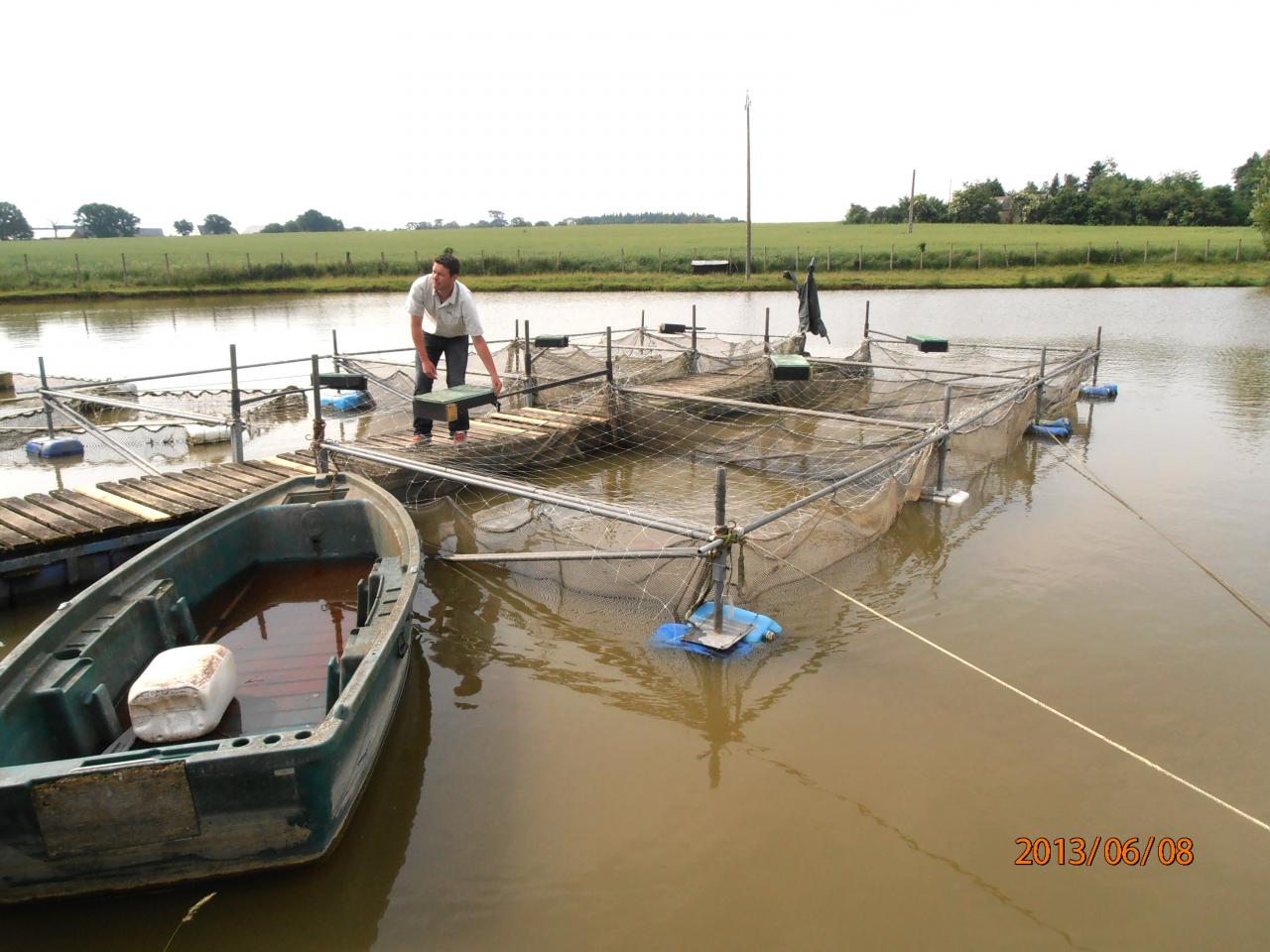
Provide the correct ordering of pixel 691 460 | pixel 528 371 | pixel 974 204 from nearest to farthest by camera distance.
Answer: pixel 691 460 → pixel 528 371 → pixel 974 204

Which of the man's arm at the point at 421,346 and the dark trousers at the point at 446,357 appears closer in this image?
the man's arm at the point at 421,346

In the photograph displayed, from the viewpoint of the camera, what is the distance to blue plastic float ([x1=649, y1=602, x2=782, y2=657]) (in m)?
5.25

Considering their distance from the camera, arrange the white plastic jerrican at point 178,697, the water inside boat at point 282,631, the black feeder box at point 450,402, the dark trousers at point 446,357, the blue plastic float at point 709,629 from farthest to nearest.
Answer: the dark trousers at point 446,357 → the black feeder box at point 450,402 → the blue plastic float at point 709,629 → the water inside boat at point 282,631 → the white plastic jerrican at point 178,697

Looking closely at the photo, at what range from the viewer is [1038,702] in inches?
184

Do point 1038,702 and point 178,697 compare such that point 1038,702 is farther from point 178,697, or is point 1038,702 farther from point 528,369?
point 528,369

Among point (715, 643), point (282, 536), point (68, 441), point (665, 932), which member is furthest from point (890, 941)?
point (68, 441)

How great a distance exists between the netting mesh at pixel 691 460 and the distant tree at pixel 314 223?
4450 inches

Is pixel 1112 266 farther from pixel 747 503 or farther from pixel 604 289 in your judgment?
pixel 747 503

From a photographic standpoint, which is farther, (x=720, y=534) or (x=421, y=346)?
(x=421, y=346)

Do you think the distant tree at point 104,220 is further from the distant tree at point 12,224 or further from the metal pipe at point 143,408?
the metal pipe at point 143,408

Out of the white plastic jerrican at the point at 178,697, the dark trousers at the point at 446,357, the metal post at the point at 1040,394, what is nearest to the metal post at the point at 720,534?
the white plastic jerrican at the point at 178,697

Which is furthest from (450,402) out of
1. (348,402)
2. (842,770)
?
(348,402)

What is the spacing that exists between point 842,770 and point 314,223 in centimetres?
12614

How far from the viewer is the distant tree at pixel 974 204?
6875 cm
